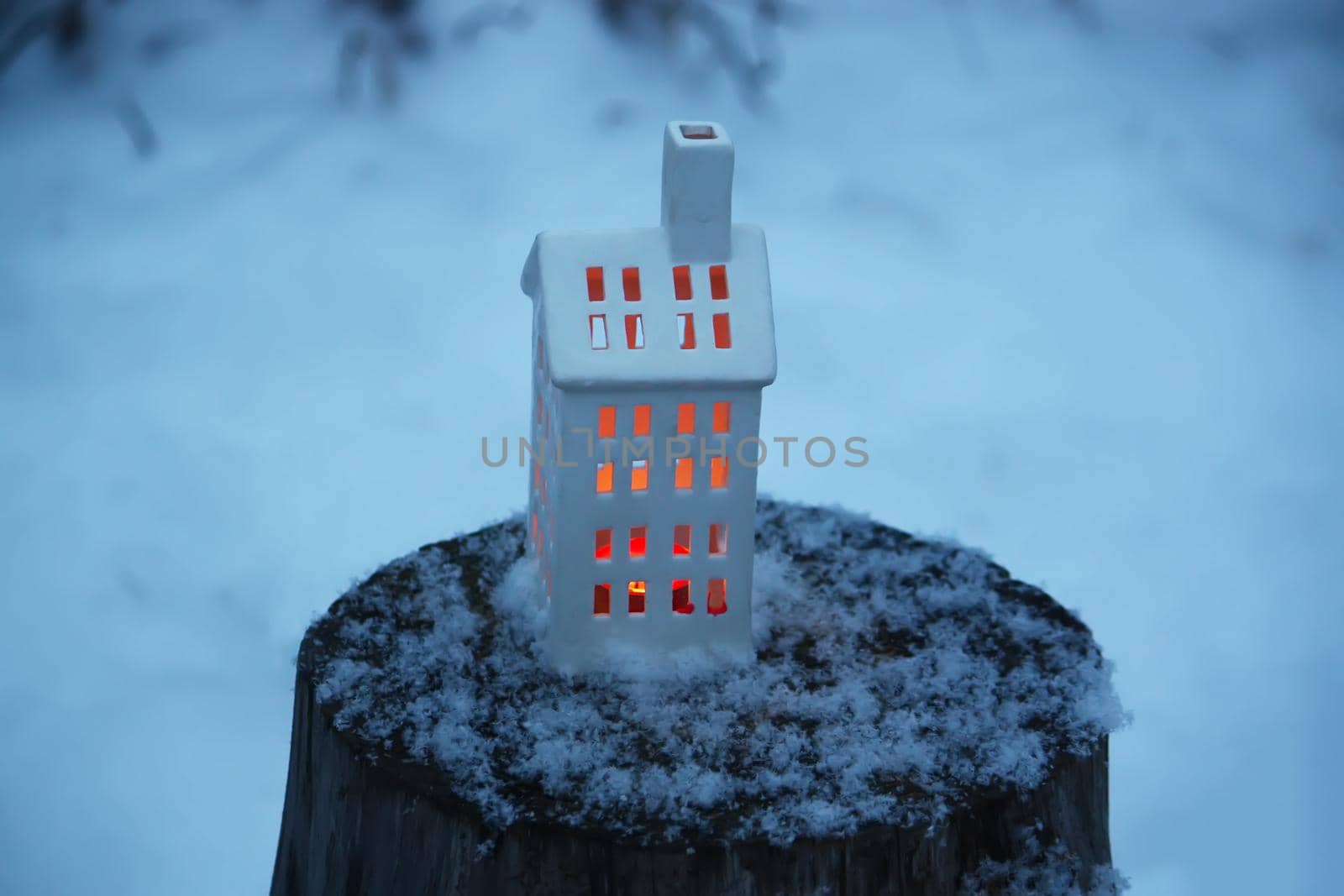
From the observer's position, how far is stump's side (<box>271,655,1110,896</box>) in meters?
1.88

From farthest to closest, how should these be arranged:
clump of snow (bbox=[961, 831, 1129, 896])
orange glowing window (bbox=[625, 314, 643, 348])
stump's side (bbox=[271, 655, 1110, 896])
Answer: orange glowing window (bbox=[625, 314, 643, 348]), clump of snow (bbox=[961, 831, 1129, 896]), stump's side (bbox=[271, 655, 1110, 896])

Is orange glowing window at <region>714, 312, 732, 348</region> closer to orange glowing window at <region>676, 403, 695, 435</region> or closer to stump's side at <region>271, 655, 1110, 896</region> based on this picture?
orange glowing window at <region>676, 403, 695, 435</region>

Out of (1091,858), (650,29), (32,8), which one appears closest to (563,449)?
(1091,858)

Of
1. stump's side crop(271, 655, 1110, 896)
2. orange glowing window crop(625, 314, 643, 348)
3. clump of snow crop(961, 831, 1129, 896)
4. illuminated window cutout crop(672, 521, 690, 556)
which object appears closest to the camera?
stump's side crop(271, 655, 1110, 896)

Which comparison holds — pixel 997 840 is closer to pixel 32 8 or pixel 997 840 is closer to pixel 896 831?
→ pixel 896 831

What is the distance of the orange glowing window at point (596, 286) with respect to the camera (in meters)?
2.12

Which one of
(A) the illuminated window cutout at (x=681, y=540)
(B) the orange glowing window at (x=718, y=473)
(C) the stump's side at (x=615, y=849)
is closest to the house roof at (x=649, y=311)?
(B) the orange glowing window at (x=718, y=473)

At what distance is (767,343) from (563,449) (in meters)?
0.31

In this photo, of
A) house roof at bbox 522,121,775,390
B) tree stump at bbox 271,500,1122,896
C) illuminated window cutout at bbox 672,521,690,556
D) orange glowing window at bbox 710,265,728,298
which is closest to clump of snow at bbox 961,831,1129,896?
tree stump at bbox 271,500,1122,896

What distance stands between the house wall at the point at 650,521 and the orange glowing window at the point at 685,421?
15 mm

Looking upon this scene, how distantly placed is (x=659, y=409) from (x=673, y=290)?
0.54 feet

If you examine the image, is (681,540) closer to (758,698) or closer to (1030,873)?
(758,698)

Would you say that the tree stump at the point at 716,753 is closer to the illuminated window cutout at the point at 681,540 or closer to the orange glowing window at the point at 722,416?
the illuminated window cutout at the point at 681,540

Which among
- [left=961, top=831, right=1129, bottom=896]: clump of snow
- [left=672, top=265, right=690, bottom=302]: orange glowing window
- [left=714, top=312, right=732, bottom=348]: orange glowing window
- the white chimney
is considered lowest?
[left=961, top=831, right=1129, bottom=896]: clump of snow
